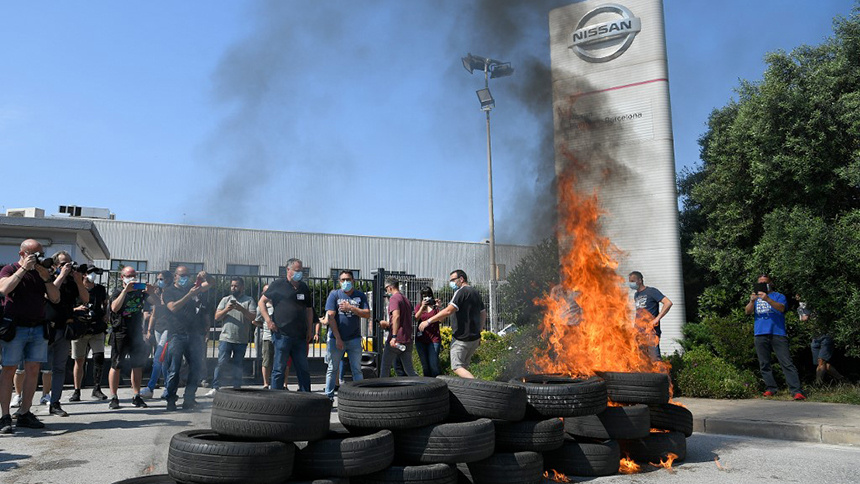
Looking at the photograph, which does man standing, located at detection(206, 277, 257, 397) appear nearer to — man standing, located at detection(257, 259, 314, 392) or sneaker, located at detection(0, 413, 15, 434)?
man standing, located at detection(257, 259, 314, 392)

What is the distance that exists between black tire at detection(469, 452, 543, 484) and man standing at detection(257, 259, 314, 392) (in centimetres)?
416

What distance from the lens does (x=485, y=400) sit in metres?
4.78

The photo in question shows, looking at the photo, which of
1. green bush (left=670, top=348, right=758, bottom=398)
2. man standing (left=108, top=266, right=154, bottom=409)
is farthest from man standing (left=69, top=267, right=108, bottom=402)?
green bush (left=670, top=348, right=758, bottom=398)

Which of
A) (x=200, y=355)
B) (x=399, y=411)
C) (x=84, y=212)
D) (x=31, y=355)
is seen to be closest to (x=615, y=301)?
(x=399, y=411)

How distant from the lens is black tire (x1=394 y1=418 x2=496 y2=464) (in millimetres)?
4402

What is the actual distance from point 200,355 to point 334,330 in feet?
6.35

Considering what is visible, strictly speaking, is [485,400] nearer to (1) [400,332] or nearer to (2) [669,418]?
(2) [669,418]

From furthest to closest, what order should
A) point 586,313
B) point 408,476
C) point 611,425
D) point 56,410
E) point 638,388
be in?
point 56,410
point 586,313
point 638,388
point 611,425
point 408,476

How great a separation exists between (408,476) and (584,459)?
1.77 m

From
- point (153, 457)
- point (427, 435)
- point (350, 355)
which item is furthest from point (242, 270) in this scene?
point (427, 435)

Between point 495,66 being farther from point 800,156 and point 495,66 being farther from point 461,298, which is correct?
point 800,156

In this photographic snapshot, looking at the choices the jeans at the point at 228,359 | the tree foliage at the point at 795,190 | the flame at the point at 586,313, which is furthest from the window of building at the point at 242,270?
the tree foliage at the point at 795,190

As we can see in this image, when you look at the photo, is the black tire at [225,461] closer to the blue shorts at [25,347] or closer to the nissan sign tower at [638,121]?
the blue shorts at [25,347]

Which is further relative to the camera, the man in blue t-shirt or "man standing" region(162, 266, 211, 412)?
the man in blue t-shirt
